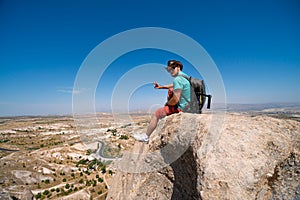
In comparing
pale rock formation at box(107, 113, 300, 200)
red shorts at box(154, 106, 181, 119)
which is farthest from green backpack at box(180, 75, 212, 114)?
pale rock formation at box(107, 113, 300, 200)

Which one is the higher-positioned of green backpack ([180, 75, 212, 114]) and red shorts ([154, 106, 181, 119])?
green backpack ([180, 75, 212, 114])

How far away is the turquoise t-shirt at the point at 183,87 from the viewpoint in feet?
19.1

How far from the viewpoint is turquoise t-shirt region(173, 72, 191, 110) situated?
5809mm

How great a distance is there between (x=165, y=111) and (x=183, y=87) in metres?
1.05

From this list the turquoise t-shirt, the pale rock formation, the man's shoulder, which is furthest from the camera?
the man's shoulder

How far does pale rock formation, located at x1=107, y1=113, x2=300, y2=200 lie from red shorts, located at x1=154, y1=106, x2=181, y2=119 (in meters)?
0.25

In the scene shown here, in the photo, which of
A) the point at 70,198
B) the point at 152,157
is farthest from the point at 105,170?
the point at 152,157

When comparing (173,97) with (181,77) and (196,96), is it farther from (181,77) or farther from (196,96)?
(196,96)

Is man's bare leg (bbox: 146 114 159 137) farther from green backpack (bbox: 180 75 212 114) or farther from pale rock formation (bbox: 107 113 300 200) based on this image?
green backpack (bbox: 180 75 212 114)

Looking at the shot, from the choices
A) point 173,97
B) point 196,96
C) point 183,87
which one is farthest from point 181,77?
point 196,96

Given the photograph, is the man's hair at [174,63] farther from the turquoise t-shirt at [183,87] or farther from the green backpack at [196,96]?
the green backpack at [196,96]

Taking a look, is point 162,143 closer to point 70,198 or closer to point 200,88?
point 200,88

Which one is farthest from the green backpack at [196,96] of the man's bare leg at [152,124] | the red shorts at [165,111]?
the man's bare leg at [152,124]

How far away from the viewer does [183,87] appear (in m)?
5.94
